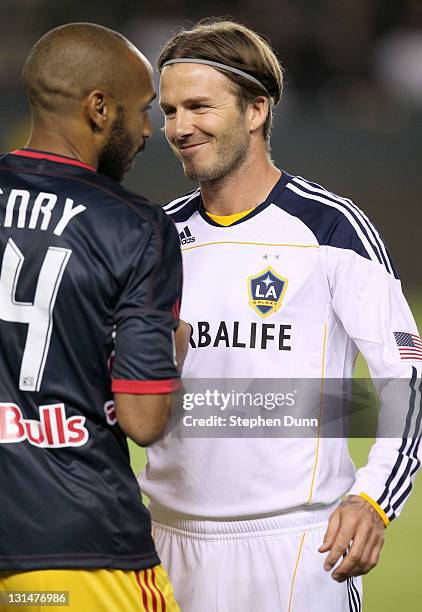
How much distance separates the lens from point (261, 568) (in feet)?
9.10

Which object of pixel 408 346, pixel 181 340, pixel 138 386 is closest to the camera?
pixel 138 386

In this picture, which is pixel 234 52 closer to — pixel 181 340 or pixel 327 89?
pixel 181 340

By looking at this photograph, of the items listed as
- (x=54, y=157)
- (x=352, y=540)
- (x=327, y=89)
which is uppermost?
(x=54, y=157)

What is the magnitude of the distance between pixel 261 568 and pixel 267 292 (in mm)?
726

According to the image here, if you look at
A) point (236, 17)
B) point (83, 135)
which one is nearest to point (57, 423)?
point (83, 135)

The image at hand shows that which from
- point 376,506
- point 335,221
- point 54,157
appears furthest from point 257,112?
point 376,506

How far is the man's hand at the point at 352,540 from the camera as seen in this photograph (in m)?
2.34

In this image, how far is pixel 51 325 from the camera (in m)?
2.00

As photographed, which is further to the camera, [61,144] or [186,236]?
[186,236]

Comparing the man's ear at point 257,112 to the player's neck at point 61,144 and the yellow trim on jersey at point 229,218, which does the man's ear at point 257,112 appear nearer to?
the yellow trim on jersey at point 229,218

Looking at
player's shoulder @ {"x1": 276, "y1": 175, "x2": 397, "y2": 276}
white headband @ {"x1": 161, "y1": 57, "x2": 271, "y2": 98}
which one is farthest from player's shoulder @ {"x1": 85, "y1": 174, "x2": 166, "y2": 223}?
white headband @ {"x1": 161, "y1": 57, "x2": 271, "y2": 98}

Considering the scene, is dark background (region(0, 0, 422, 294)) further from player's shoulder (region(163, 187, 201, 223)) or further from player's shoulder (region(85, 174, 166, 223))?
player's shoulder (region(85, 174, 166, 223))

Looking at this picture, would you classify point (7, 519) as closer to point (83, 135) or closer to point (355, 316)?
point (83, 135)

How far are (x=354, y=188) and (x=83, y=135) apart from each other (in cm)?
891
